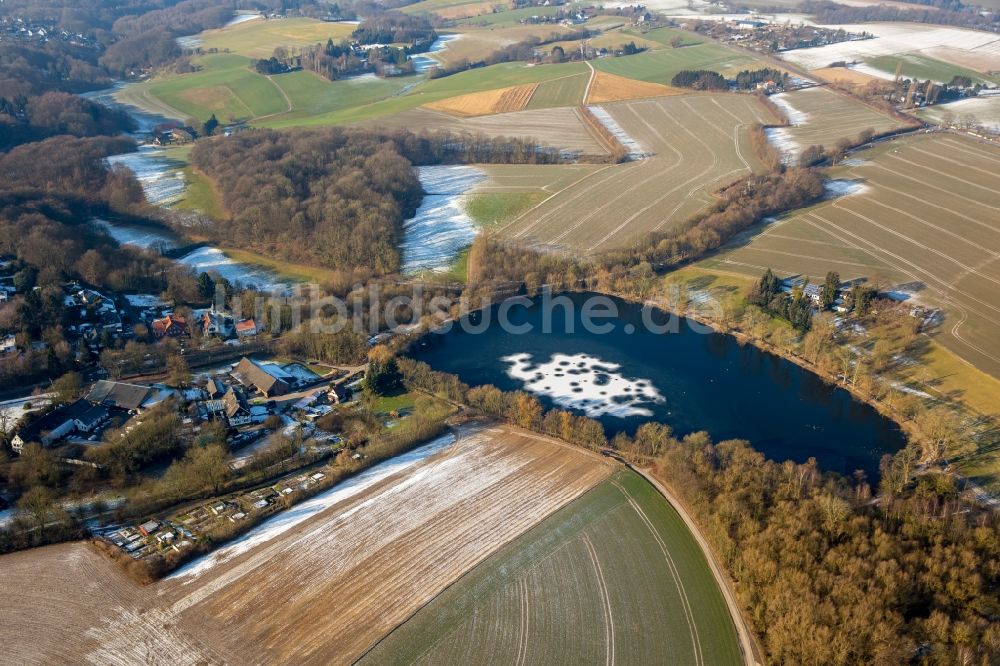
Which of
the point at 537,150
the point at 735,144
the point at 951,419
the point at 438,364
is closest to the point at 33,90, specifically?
the point at 537,150

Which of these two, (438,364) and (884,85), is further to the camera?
(884,85)

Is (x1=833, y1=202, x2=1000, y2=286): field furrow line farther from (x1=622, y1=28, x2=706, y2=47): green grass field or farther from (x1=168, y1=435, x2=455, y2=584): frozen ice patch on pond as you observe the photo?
(x1=622, y1=28, x2=706, y2=47): green grass field

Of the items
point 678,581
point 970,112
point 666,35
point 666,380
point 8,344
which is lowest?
point 678,581

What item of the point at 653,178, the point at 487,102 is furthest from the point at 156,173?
the point at 653,178

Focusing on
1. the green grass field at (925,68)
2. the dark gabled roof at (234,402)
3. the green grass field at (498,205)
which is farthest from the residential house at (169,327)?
the green grass field at (925,68)

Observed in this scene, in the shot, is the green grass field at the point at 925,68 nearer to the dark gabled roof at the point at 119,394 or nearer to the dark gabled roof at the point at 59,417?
the dark gabled roof at the point at 119,394

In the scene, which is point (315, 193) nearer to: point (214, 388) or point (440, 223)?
point (440, 223)

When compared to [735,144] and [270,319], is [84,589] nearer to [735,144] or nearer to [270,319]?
[270,319]
